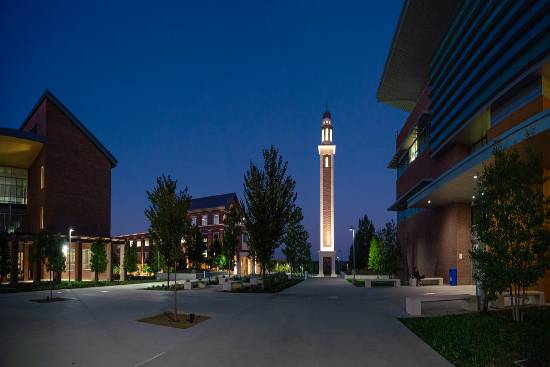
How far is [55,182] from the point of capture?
1823 inches

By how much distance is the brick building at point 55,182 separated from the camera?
45438mm

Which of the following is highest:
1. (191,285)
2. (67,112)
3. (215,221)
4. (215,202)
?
(67,112)

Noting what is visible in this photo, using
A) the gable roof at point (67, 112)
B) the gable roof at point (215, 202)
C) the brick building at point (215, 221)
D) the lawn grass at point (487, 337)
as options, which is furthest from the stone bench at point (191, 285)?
the gable roof at point (215, 202)

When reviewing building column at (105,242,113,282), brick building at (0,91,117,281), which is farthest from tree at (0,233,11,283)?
building column at (105,242,113,282)

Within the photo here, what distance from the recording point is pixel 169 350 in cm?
1055

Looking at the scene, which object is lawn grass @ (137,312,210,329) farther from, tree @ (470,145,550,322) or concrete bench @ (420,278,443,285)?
concrete bench @ (420,278,443,285)

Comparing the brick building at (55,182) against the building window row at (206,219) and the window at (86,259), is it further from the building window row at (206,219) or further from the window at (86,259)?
the building window row at (206,219)

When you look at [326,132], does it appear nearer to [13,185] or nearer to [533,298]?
[13,185]

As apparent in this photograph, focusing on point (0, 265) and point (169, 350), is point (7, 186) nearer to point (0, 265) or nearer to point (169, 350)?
point (0, 265)

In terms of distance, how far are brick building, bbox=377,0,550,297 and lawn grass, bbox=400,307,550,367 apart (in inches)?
236

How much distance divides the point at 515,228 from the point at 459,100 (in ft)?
64.2

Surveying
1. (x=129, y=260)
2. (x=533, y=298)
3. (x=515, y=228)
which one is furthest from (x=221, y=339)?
(x=129, y=260)

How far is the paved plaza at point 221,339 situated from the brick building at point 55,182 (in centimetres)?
2910

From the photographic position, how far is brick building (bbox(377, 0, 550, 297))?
2056 cm
